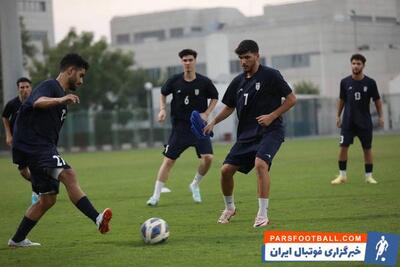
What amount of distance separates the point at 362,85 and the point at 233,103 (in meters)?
6.55

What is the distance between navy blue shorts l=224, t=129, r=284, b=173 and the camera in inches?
464

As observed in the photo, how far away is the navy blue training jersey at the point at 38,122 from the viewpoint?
1047 centimetres

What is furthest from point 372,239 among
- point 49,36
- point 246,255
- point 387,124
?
point 49,36

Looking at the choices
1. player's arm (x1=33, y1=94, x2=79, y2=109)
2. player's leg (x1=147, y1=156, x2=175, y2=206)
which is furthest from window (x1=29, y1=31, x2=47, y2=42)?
player's arm (x1=33, y1=94, x2=79, y2=109)

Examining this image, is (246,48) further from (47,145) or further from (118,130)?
(118,130)

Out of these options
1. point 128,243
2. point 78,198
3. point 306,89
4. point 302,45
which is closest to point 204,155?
point 128,243

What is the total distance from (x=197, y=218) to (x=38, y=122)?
11.6 ft

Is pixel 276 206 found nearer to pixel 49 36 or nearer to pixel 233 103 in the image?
pixel 233 103

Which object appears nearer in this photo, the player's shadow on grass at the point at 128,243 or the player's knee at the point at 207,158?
the player's shadow on grass at the point at 128,243

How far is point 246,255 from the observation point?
30.3ft

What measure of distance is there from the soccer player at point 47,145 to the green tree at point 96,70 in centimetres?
5515

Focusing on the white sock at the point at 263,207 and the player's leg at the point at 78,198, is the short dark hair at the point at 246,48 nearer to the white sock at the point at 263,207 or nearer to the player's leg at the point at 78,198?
the white sock at the point at 263,207

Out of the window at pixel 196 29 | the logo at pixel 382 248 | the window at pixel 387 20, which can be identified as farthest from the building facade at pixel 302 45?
the logo at pixel 382 248

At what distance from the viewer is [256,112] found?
39.7ft
